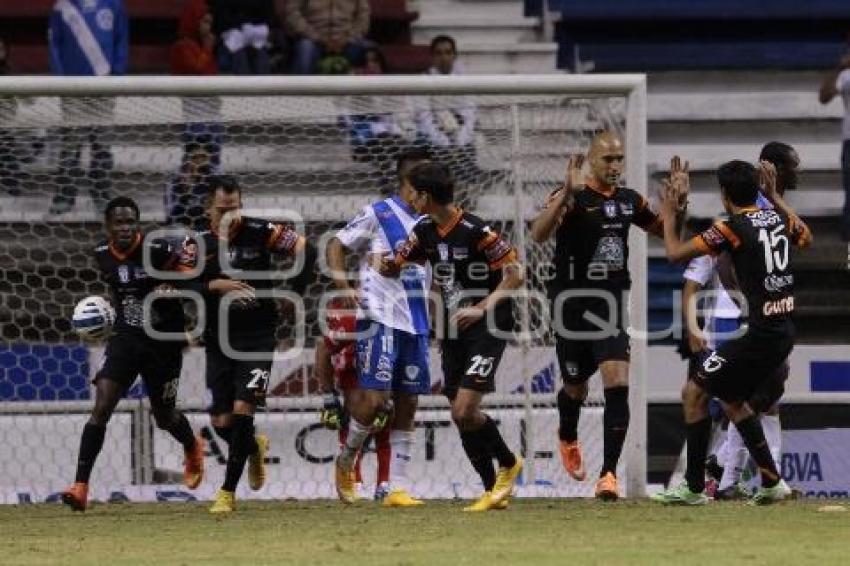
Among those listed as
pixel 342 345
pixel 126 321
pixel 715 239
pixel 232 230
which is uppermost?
pixel 232 230

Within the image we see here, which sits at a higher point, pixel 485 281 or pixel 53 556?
pixel 485 281

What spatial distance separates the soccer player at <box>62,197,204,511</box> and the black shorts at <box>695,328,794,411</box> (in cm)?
306

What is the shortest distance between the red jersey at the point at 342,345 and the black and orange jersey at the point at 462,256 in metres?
1.38

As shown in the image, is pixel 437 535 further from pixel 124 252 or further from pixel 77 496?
pixel 124 252

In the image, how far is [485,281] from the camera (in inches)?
450

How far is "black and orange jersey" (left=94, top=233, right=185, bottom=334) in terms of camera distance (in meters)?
12.0

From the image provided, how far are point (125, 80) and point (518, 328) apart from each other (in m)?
2.87

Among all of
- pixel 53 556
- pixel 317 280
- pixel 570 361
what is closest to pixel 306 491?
pixel 317 280

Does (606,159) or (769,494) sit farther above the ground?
(606,159)

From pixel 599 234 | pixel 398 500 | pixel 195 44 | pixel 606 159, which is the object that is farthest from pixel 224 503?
pixel 195 44

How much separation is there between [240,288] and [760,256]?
283cm

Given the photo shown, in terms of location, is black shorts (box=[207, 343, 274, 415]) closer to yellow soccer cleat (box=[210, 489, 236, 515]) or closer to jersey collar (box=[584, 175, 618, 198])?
yellow soccer cleat (box=[210, 489, 236, 515])

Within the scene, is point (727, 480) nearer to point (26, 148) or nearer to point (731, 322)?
point (731, 322)

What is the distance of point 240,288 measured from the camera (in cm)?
1181
